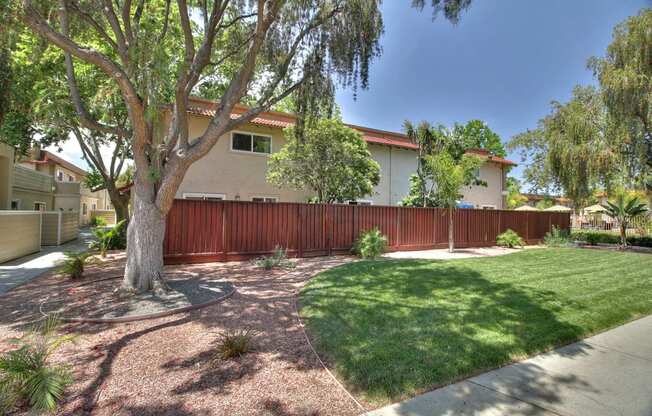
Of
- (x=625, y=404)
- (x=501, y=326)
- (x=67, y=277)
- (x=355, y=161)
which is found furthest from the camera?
(x=355, y=161)

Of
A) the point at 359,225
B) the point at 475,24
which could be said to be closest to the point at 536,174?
the point at 475,24

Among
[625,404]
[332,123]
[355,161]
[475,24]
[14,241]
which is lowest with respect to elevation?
[625,404]

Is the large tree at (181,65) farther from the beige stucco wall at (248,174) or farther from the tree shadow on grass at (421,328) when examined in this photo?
the beige stucco wall at (248,174)

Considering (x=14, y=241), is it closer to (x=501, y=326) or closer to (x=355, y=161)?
(x=355, y=161)

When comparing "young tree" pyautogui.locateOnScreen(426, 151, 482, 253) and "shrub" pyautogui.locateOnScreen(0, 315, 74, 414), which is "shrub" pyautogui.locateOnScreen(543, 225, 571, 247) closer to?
"young tree" pyautogui.locateOnScreen(426, 151, 482, 253)

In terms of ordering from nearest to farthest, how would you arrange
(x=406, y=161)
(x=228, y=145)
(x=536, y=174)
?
(x=228, y=145), (x=406, y=161), (x=536, y=174)

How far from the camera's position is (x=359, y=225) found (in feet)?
42.1

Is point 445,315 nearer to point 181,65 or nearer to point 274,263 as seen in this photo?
point 274,263

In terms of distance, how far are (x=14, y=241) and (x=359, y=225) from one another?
453 inches

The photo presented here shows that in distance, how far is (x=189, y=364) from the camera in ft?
11.8

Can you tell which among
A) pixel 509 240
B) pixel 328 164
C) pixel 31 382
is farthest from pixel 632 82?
pixel 31 382

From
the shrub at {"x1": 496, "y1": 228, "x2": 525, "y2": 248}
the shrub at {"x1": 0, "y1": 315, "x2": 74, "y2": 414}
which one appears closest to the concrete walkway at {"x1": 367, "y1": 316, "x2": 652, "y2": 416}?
the shrub at {"x1": 0, "y1": 315, "x2": 74, "y2": 414}

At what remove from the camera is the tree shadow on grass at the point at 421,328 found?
11.3 feet

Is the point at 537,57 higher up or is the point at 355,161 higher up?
the point at 537,57
